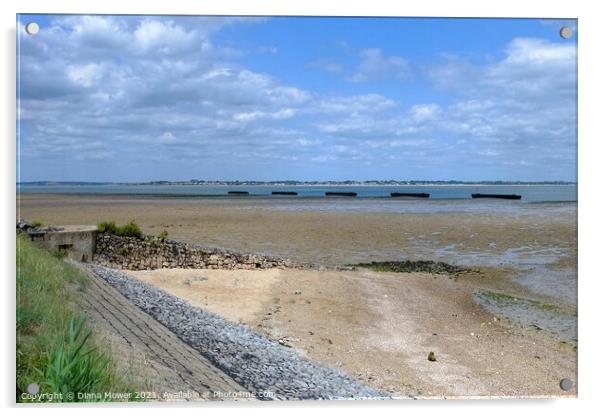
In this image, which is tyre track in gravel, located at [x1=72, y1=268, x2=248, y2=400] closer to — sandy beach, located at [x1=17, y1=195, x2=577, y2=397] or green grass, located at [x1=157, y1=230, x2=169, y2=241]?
sandy beach, located at [x1=17, y1=195, x2=577, y2=397]

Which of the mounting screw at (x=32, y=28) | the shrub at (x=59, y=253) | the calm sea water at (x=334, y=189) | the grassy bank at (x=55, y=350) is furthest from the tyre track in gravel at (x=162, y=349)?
the mounting screw at (x=32, y=28)

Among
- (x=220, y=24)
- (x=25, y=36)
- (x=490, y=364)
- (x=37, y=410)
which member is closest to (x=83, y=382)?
(x=37, y=410)

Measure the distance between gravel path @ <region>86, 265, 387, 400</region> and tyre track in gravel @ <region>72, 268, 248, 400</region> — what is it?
0.46 ft

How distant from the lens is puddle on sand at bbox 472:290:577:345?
693 centimetres

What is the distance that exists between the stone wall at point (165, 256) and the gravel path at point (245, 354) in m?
0.38

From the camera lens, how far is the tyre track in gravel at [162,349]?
487 cm

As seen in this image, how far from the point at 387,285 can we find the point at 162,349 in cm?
404

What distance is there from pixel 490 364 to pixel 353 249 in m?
4.17

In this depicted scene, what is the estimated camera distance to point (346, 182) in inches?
271

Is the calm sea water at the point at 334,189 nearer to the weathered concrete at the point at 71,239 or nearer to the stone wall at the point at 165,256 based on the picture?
the weathered concrete at the point at 71,239

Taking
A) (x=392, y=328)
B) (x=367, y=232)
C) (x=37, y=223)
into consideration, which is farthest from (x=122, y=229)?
(x=367, y=232)

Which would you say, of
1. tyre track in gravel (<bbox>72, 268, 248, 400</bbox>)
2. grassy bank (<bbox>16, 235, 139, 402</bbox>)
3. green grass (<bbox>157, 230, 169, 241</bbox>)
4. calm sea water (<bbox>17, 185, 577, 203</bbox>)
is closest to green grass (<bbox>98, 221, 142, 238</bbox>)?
green grass (<bbox>157, 230, 169, 241</bbox>)

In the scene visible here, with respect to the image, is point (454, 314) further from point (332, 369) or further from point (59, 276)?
point (59, 276)

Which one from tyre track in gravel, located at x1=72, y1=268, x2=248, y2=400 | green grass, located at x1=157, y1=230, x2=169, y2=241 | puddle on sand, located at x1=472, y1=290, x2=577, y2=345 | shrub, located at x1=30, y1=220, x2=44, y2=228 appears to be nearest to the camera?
tyre track in gravel, located at x1=72, y1=268, x2=248, y2=400
